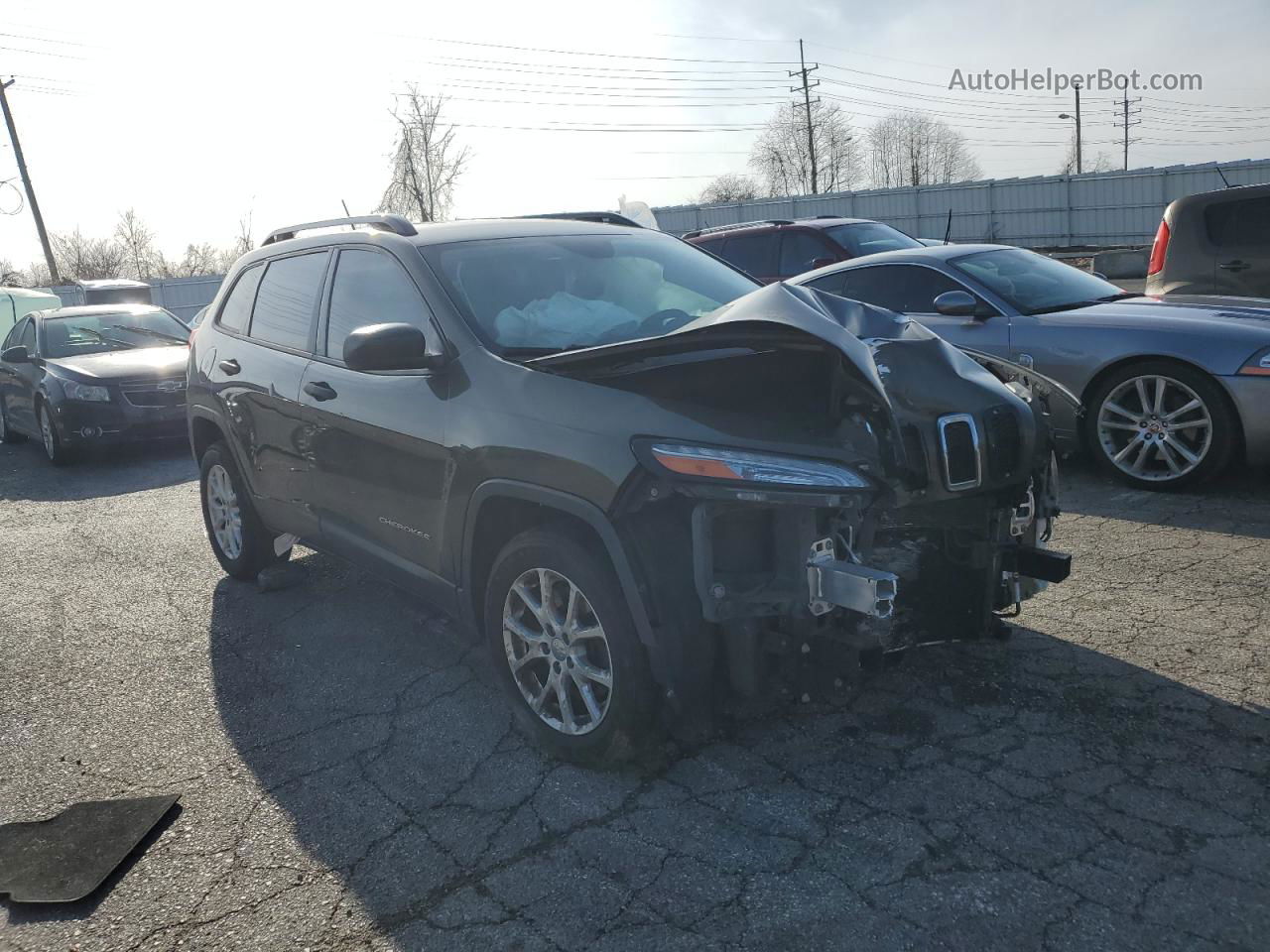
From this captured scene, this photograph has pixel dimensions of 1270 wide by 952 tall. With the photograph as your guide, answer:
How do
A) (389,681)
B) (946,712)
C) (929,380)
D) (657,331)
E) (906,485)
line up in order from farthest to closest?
(389,681) → (657,331) → (946,712) → (929,380) → (906,485)

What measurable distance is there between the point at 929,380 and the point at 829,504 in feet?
2.32

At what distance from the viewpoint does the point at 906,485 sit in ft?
10.5

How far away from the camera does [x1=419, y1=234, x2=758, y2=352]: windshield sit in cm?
397

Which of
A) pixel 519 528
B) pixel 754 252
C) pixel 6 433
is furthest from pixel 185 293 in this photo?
pixel 519 528

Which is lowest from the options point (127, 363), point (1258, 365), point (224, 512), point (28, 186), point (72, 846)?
point (72, 846)

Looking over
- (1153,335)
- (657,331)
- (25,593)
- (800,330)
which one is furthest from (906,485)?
(25,593)

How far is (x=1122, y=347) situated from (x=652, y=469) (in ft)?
15.1

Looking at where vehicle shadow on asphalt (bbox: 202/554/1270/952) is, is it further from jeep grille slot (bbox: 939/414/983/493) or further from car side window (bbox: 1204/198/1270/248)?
car side window (bbox: 1204/198/1270/248)

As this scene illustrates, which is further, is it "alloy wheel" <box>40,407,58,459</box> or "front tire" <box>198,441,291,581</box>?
"alloy wheel" <box>40,407,58,459</box>

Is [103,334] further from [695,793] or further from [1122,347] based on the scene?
[695,793]

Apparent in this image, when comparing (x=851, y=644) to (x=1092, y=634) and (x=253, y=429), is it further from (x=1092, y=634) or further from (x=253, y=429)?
(x=253, y=429)

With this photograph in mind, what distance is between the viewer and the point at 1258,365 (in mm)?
6047

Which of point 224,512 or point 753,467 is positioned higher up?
point 753,467

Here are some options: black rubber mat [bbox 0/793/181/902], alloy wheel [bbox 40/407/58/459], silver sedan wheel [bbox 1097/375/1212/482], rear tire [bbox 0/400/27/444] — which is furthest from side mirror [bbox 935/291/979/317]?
rear tire [bbox 0/400/27/444]
